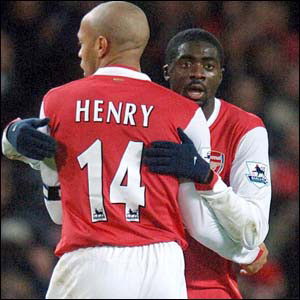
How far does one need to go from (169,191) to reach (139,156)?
0.13 meters

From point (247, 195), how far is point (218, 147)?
244 mm

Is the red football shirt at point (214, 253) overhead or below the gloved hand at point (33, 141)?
below

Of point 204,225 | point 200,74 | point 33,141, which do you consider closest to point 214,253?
point 204,225

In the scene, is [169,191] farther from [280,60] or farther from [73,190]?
[280,60]

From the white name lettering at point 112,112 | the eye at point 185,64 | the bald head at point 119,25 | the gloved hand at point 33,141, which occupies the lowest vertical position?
the gloved hand at point 33,141

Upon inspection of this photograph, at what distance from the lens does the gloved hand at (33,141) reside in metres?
2.35

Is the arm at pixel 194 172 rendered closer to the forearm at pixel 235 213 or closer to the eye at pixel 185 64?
the forearm at pixel 235 213

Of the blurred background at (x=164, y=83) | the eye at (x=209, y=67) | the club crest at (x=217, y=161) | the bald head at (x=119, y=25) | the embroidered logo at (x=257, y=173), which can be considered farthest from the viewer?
the blurred background at (x=164, y=83)

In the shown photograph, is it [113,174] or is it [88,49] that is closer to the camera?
[113,174]

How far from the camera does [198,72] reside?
293cm

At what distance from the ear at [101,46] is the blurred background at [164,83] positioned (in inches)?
81.9

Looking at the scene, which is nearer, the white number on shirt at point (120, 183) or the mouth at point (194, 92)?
the white number on shirt at point (120, 183)

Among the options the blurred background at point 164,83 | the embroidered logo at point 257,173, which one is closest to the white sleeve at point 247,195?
the embroidered logo at point 257,173

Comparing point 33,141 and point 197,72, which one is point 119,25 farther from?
point 197,72
